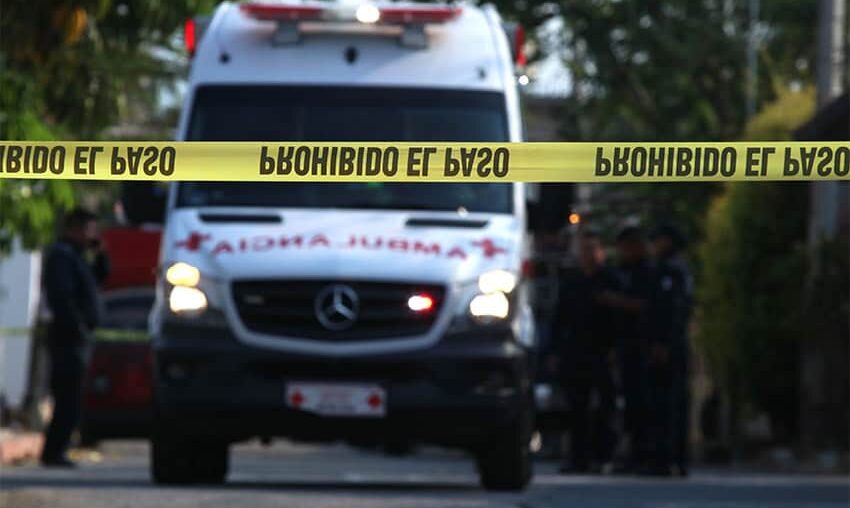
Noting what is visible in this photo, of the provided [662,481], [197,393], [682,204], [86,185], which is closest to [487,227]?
[197,393]

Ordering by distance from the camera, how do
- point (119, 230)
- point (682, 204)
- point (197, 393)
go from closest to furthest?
1. point (197, 393)
2. point (119, 230)
3. point (682, 204)

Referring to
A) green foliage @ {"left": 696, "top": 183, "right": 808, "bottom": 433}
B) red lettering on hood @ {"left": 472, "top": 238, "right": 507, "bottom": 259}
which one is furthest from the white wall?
red lettering on hood @ {"left": 472, "top": 238, "right": 507, "bottom": 259}

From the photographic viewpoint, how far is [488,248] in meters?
12.5

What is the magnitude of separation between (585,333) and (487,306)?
4.56 metres

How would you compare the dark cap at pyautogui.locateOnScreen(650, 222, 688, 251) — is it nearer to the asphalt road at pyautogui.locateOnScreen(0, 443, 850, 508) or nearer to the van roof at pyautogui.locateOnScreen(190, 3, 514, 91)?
the asphalt road at pyautogui.locateOnScreen(0, 443, 850, 508)

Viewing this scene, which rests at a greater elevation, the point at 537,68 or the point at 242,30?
the point at 537,68

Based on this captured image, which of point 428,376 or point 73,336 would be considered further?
point 73,336

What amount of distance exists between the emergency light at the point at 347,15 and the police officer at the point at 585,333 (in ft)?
11.9

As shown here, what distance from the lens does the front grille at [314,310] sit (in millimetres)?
12352

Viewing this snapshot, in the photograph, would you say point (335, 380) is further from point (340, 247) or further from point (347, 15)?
point (347, 15)

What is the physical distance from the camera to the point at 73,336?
16.6 metres

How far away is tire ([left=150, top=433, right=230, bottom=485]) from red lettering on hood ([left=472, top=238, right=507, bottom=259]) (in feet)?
6.19

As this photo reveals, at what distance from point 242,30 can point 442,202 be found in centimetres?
156

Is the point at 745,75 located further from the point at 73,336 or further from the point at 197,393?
the point at 197,393
